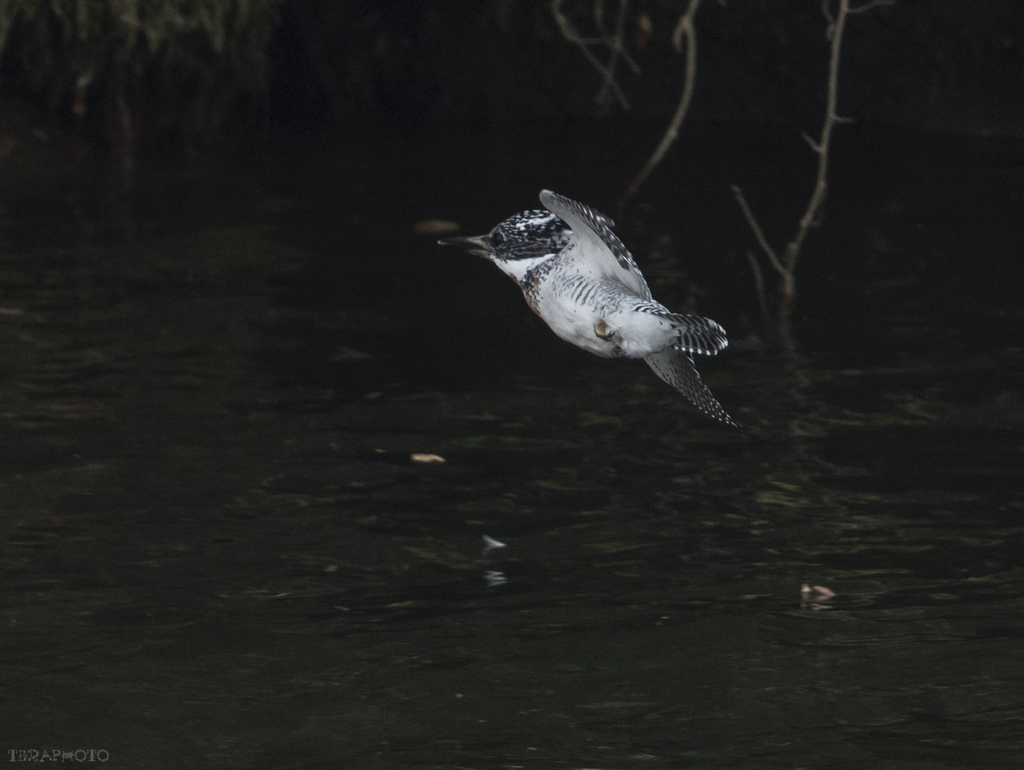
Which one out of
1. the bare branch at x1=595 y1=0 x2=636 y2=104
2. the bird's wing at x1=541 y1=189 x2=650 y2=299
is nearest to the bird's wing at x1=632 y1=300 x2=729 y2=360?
the bird's wing at x1=541 y1=189 x2=650 y2=299

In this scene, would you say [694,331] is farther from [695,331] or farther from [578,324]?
[578,324]

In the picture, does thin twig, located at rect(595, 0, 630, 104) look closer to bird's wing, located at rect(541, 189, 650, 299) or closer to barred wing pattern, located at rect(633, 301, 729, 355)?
bird's wing, located at rect(541, 189, 650, 299)

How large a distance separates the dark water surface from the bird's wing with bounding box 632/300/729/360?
1002 millimetres

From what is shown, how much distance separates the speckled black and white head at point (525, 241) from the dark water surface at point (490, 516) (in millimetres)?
1104

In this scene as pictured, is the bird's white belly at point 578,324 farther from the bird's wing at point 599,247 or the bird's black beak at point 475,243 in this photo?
the bird's black beak at point 475,243

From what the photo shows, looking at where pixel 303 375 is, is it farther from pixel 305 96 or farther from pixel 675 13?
pixel 305 96

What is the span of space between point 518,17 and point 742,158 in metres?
2.70

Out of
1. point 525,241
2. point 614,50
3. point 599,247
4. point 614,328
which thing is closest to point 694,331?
point 614,328

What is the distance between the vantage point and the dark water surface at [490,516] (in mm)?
4180

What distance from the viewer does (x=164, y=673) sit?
441 cm

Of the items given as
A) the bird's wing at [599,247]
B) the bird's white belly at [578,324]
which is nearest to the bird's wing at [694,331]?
the bird's white belly at [578,324]

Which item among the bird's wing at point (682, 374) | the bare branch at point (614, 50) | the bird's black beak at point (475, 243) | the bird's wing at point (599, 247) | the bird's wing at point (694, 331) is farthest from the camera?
the bare branch at point (614, 50)

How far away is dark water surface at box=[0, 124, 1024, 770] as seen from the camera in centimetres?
418

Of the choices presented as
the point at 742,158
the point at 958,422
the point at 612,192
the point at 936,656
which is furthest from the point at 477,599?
the point at 742,158
